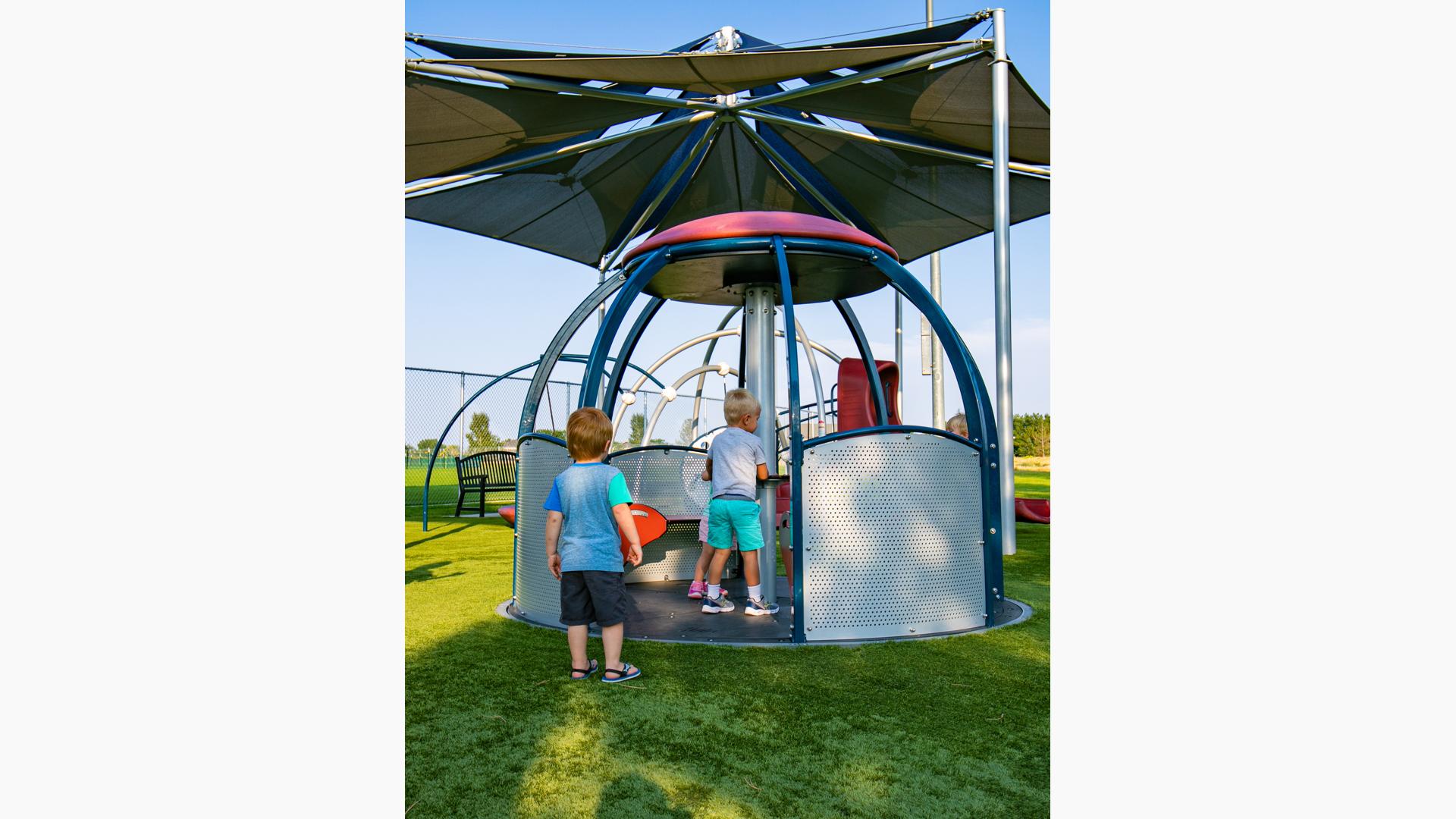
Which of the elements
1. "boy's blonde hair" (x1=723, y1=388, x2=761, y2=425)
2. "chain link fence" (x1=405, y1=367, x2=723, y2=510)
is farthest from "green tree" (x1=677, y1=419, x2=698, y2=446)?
"boy's blonde hair" (x1=723, y1=388, x2=761, y2=425)

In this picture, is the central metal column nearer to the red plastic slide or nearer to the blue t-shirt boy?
the blue t-shirt boy

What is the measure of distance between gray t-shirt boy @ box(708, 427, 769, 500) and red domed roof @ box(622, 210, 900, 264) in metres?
1.41

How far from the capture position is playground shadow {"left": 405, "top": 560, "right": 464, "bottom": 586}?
7.61m

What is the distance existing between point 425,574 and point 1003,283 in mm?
6085

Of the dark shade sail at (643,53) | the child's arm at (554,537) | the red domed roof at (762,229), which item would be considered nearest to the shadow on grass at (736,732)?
the child's arm at (554,537)

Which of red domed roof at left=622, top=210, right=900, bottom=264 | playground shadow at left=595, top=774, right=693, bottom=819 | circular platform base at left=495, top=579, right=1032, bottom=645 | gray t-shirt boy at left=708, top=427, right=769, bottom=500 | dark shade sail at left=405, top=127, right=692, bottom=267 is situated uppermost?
dark shade sail at left=405, top=127, right=692, bottom=267

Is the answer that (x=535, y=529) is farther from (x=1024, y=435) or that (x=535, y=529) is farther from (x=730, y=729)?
(x=1024, y=435)

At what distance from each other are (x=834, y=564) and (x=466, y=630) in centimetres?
241

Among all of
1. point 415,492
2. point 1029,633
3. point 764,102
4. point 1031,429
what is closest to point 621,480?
point 1029,633

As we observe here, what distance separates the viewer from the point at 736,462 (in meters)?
5.50
